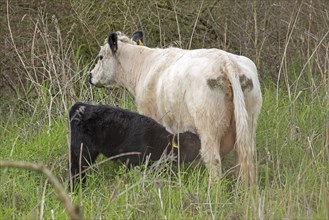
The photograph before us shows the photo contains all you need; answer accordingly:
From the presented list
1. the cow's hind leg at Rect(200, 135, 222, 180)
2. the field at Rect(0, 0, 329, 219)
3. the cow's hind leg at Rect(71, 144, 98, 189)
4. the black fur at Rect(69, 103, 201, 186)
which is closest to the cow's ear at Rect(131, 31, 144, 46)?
the field at Rect(0, 0, 329, 219)

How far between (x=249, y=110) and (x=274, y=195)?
1.46 m

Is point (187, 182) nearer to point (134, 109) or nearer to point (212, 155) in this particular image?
point (212, 155)

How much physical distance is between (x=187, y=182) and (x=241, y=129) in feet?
2.10

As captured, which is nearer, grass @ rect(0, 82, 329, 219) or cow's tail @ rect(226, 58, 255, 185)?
grass @ rect(0, 82, 329, 219)

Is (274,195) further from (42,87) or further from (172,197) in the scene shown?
(42,87)

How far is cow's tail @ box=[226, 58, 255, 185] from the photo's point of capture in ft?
19.8

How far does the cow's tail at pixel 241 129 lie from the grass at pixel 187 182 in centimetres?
18

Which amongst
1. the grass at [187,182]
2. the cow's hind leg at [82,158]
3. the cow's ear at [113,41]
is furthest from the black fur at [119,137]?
the cow's ear at [113,41]

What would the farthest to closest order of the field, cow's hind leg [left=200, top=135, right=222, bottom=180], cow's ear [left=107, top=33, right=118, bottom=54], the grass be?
1. cow's ear [left=107, top=33, right=118, bottom=54]
2. cow's hind leg [left=200, top=135, right=222, bottom=180]
3. the field
4. the grass

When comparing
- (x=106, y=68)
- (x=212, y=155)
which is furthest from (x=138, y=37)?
(x=212, y=155)

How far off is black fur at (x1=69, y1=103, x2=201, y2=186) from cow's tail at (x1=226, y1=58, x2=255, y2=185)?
481 millimetres

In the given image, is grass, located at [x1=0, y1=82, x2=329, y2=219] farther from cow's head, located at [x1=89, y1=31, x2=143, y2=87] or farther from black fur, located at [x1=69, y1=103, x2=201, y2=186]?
cow's head, located at [x1=89, y1=31, x2=143, y2=87]

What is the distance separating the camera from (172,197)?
528 centimetres

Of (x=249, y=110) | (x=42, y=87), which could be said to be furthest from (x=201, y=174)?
(x=42, y=87)
